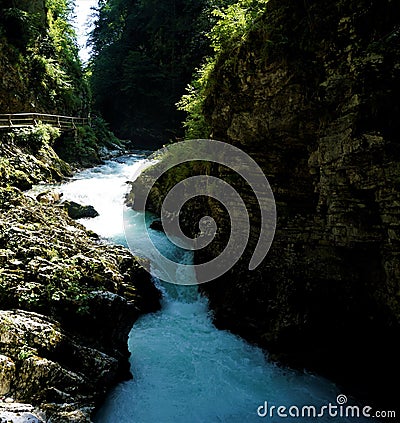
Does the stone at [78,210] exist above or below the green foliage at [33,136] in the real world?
below

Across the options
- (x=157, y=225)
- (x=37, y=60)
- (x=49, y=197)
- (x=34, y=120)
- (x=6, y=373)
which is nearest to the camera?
(x=6, y=373)

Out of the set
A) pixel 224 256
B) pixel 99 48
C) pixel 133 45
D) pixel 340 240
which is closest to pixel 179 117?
pixel 133 45

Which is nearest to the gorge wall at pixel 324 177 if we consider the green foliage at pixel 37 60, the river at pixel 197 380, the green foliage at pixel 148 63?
the river at pixel 197 380

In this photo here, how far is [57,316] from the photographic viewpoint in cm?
493

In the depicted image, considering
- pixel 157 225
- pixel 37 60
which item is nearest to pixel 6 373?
pixel 157 225

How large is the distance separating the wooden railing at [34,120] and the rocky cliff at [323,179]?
38.8ft

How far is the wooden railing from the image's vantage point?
15.5 m

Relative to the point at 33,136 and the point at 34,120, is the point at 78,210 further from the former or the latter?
the point at 34,120

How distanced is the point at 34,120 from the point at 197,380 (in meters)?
15.9

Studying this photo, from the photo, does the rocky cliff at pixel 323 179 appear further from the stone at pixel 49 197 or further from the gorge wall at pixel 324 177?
the stone at pixel 49 197

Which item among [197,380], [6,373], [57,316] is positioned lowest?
[197,380]

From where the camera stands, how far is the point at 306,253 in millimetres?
7039

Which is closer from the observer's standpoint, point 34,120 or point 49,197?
point 49,197

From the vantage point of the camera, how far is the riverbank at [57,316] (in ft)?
12.6
